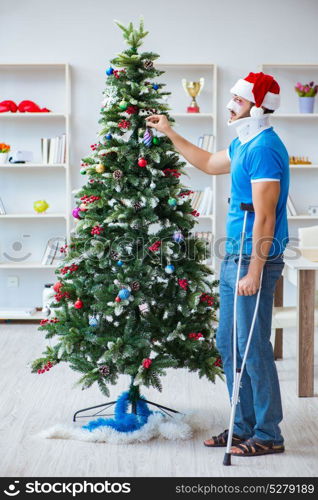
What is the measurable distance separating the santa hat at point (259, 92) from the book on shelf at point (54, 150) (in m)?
3.14

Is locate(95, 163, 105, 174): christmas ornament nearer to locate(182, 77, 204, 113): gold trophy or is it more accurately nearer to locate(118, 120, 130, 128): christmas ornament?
locate(118, 120, 130, 128): christmas ornament

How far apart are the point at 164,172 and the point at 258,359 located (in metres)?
0.95

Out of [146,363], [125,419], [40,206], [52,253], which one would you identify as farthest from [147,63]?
[52,253]

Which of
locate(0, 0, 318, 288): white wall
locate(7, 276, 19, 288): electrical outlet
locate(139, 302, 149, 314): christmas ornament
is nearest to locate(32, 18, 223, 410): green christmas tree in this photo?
locate(139, 302, 149, 314): christmas ornament

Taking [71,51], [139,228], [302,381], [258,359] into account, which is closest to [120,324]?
[139,228]

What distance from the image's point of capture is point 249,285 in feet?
9.25

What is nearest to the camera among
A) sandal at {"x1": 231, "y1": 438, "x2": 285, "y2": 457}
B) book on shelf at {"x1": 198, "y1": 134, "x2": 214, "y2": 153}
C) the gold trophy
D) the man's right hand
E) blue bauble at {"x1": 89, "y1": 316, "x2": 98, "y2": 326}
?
sandal at {"x1": 231, "y1": 438, "x2": 285, "y2": 457}

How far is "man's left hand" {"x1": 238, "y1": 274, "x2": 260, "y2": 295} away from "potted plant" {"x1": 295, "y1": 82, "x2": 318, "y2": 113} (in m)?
3.38

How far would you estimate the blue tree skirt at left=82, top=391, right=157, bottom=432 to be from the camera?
3266 millimetres

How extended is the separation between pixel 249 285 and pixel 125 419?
98 cm

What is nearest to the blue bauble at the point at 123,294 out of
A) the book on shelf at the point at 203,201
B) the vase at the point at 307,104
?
the book on shelf at the point at 203,201

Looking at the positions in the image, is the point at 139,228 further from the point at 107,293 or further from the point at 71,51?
the point at 71,51

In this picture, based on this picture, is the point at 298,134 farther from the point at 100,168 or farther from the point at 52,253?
the point at 100,168
